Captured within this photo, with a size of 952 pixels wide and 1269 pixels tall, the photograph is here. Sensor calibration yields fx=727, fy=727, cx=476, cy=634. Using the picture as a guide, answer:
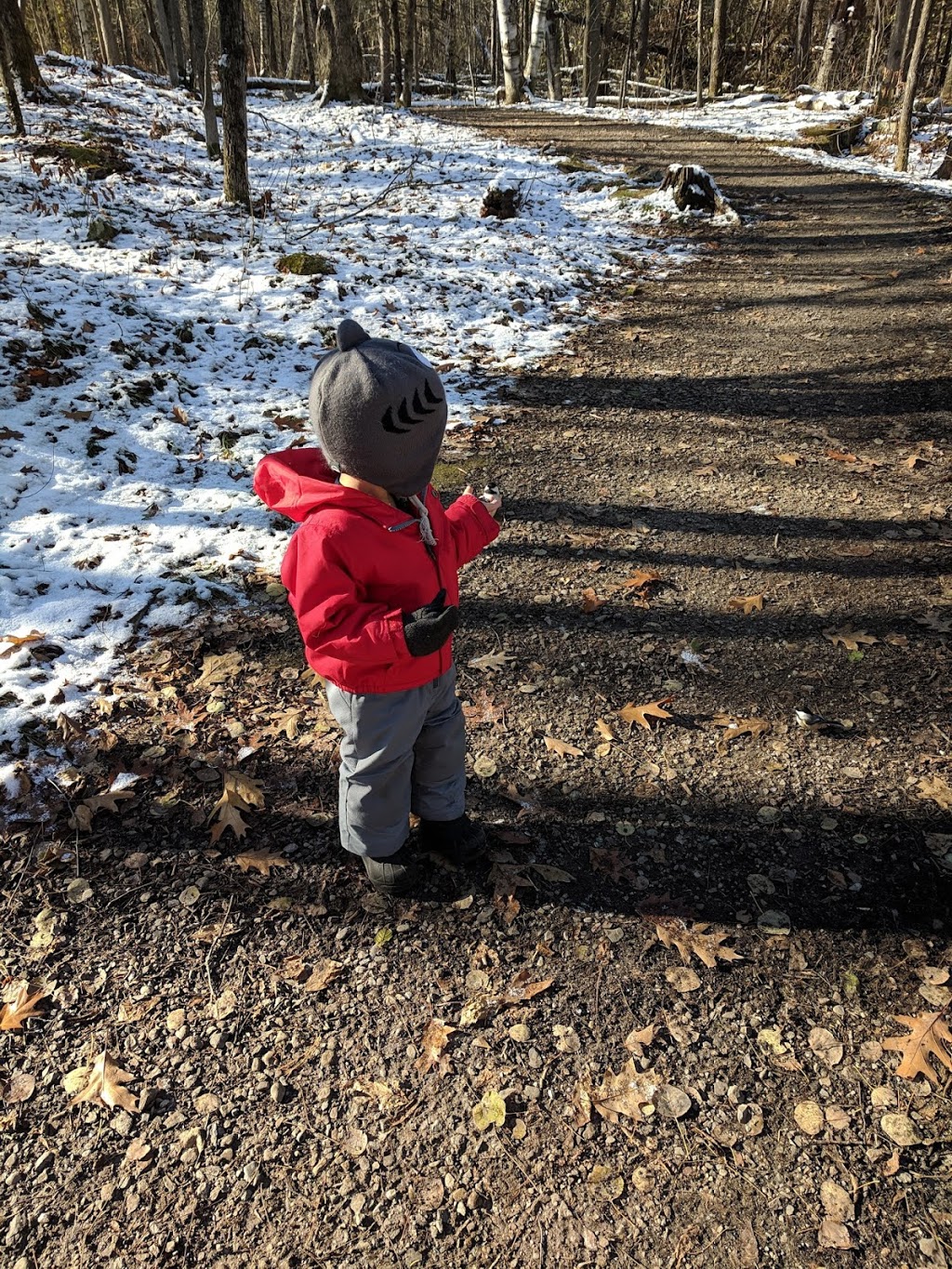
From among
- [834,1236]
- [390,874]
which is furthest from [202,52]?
[834,1236]

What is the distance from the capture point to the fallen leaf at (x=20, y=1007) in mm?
2404

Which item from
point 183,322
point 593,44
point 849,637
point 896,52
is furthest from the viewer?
point 896,52

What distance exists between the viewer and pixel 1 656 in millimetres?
3777

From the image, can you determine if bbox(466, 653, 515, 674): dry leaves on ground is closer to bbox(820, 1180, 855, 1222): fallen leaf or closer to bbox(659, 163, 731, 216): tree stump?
bbox(820, 1180, 855, 1222): fallen leaf

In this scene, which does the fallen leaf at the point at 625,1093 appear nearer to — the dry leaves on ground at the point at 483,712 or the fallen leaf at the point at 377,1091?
the fallen leaf at the point at 377,1091

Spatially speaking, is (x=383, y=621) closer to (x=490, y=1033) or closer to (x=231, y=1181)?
(x=490, y=1033)

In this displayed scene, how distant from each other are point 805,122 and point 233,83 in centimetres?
1722

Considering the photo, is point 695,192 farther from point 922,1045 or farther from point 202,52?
point 922,1045

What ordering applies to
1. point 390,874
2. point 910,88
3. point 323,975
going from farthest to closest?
point 910,88, point 390,874, point 323,975

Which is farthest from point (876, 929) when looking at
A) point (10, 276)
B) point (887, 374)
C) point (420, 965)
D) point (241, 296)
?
point (10, 276)

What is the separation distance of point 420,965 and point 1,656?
109 inches

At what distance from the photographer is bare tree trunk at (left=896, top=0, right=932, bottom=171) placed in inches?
491

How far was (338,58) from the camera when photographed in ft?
64.4

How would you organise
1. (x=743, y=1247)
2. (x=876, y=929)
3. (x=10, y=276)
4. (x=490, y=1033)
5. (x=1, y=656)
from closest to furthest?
(x=743, y=1247)
(x=490, y=1033)
(x=876, y=929)
(x=1, y=656)
(x=10, y=276)
